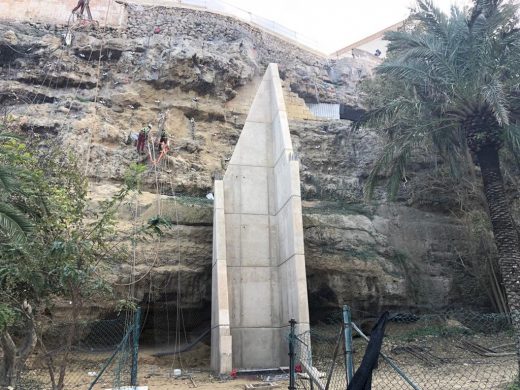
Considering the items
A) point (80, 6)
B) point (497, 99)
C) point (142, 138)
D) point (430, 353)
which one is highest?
point (80, 6)

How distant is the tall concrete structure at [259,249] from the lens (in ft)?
38.6

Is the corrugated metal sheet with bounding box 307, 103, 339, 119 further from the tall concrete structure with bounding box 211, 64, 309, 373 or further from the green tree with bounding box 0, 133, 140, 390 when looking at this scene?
the green tree with bounding box 0, 133, 140, 390

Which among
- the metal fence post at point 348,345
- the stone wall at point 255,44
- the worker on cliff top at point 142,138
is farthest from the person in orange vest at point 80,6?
the metal fence post at point 348,345

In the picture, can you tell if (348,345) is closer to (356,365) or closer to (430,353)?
(356,365)

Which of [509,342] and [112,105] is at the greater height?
[112,105]

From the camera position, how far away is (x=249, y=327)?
12516 mm

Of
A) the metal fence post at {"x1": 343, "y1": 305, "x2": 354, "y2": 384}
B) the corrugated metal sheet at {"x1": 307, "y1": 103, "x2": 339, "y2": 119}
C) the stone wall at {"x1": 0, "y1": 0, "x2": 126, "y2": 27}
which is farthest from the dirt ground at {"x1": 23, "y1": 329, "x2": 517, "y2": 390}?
the stone wall at {"x1": 0, "y1": 0, "x2": 126, "y2": 27}

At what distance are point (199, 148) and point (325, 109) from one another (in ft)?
29.4

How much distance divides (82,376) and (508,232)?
10.2m

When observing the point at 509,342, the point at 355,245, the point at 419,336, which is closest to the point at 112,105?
the point at 355,245

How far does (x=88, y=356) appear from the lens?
12445mm

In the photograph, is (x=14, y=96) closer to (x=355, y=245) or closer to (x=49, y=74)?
(x=49, y=74)

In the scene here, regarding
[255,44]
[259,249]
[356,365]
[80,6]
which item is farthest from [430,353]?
[80,6]

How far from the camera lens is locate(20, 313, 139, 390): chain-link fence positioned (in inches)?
387
